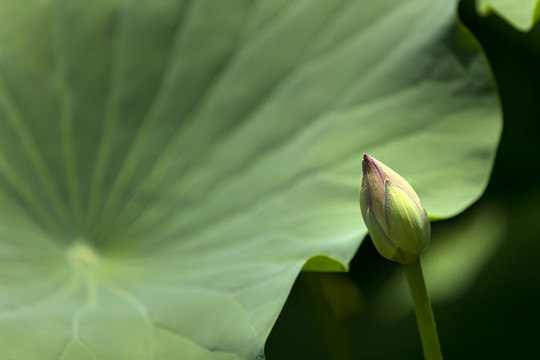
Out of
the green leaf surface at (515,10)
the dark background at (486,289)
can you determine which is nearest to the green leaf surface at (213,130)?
the green leaf surface at (515,10)

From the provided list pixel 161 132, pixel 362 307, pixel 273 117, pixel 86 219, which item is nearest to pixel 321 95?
pixel 273 117

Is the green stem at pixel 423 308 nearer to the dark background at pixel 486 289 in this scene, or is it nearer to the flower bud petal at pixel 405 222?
the flower bud petal at pixel 405 222

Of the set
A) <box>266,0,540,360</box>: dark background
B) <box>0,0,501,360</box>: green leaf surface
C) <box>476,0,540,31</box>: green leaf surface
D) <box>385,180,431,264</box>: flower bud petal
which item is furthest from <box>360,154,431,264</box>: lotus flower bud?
<box>266,0,540,360</box>: dark background

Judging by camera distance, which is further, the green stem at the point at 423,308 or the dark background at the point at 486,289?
the dark background at the point at 486,289

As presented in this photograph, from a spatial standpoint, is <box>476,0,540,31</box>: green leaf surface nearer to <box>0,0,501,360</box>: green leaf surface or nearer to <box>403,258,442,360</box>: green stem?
<box>0,0,501,360</box>: green leaf surface

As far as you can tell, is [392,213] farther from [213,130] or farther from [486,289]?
[486,289]

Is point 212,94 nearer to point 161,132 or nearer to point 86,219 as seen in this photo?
point 161,132
